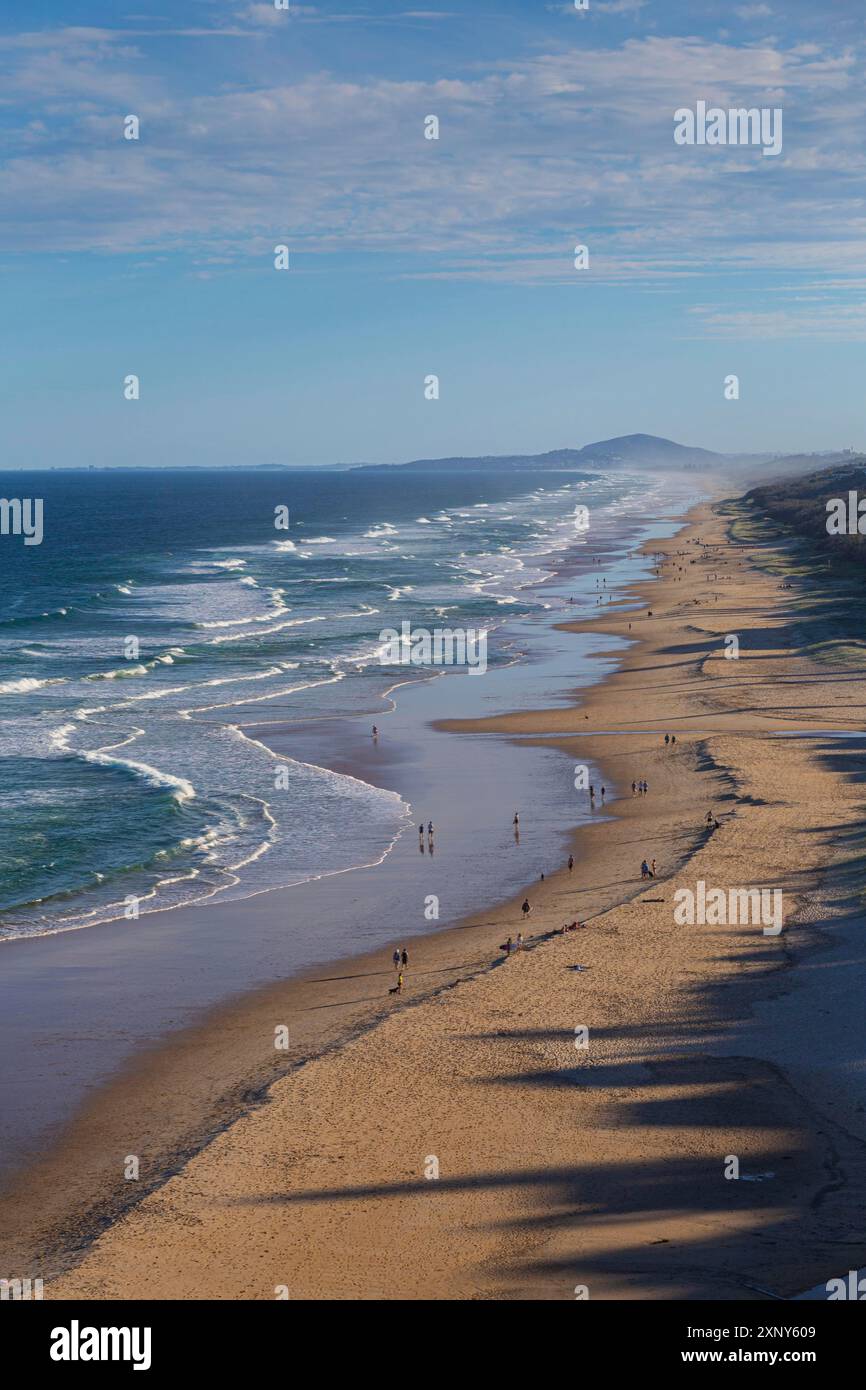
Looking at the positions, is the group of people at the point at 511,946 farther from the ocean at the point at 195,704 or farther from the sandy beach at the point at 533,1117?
the ocean at the point at 195,704

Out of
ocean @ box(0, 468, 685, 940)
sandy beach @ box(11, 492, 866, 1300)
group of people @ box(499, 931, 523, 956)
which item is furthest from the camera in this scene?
ocean @ box(0, 468, 685, 940)

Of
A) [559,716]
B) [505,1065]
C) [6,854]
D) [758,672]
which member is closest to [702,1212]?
[505,1065]

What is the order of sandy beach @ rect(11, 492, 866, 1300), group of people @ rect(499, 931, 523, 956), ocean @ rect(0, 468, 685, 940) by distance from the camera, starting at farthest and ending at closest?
ocean @ rect(0, 468, 685, 940) → group of people @ rect(499, 931, 523, 956) → sandy beach @ rect(11, 492, 866, 1300)

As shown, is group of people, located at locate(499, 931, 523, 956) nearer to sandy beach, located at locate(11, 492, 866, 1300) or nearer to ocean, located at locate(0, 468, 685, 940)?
sandy beach, located at locate(11, 492, 866, 1300)

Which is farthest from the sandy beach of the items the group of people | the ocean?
the ocean

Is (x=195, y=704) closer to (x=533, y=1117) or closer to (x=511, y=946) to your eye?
(x=511, y=946)

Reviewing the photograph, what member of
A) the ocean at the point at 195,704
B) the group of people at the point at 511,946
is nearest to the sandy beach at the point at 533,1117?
the group of people at the point at 511,946
